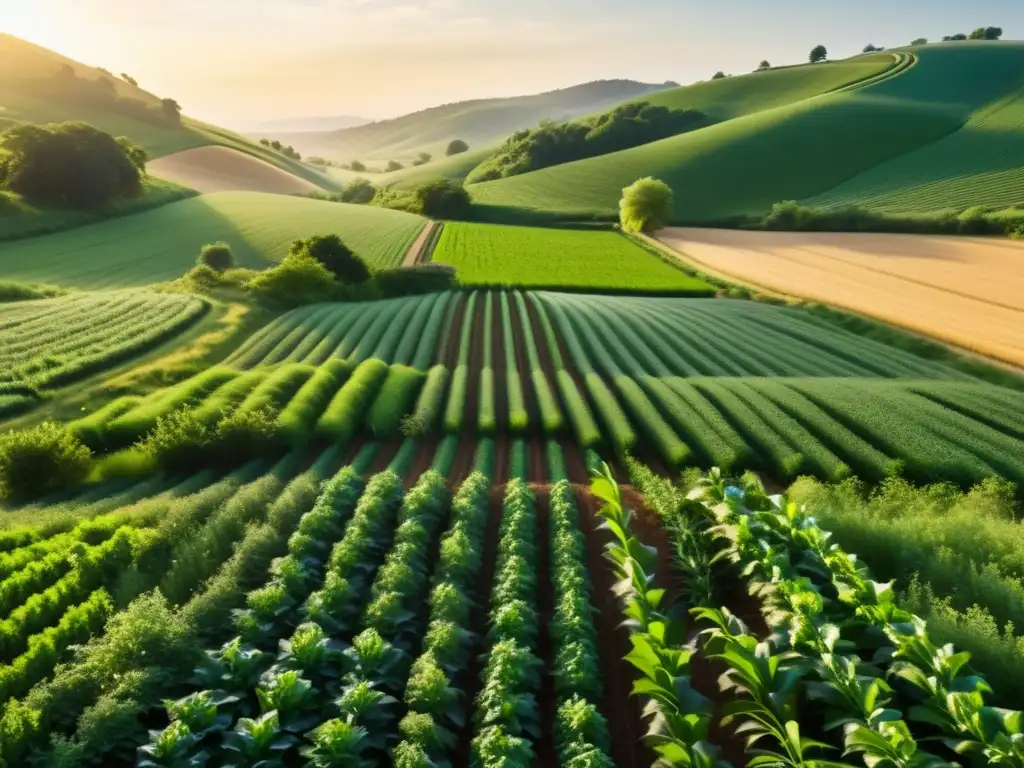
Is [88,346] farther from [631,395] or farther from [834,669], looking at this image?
[834,669]

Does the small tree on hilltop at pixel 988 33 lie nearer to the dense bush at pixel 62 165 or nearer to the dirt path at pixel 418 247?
the dirt path at pixel 418 247

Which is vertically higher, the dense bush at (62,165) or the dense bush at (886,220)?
the dense bush at (62,165)

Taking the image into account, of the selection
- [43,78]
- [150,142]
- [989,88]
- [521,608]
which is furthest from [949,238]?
[43,78]

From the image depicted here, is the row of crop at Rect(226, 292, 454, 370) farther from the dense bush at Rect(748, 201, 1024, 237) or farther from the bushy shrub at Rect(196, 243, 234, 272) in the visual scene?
the dense bush at Rect(748, 201, 1024, 237)

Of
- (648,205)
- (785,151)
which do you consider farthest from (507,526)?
(785,151)

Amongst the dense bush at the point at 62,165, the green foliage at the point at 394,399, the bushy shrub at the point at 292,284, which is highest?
the dense bush at the point at 62,165

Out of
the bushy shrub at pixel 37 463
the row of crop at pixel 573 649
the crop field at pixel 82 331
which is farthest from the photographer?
the crop field at pixel 82 331

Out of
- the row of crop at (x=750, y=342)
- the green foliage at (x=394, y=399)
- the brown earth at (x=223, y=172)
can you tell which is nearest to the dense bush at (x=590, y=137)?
the brown earth at (x=223, y=172)
